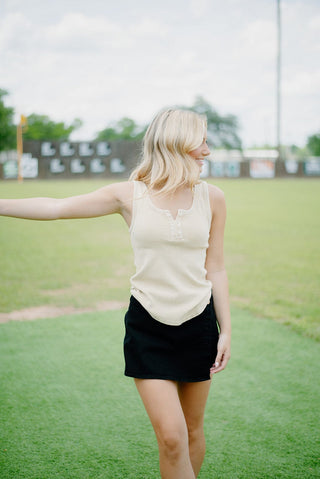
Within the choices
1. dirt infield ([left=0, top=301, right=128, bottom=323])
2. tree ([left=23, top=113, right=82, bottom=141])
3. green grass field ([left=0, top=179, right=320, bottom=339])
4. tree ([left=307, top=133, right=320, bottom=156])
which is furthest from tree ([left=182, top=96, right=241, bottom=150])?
dirt infield ([left=0, top=301, right=128, bottom=323])

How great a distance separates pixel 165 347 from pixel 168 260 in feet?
1.16

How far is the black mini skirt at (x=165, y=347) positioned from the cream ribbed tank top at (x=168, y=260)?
0.05 meters

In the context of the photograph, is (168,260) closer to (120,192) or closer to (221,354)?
(120,192)

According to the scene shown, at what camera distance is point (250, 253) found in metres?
9.90

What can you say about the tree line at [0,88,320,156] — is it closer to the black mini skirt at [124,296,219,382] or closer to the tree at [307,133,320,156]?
the tree at [307,133,320,156]

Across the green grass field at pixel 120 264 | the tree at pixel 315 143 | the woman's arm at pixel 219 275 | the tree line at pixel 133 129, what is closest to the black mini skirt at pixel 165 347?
the woman's arm at pixel 219 275

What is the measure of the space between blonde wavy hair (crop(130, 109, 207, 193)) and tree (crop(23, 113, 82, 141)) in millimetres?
67869

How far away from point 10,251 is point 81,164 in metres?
29.5

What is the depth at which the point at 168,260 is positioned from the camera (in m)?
1.89

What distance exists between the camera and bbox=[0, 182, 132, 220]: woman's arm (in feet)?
6.61

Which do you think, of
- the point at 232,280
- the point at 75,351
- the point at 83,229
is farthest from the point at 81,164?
the point at 75,351

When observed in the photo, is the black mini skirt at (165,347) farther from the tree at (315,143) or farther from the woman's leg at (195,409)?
the tree at (315,143)

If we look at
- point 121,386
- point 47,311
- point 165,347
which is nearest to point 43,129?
point 47,311

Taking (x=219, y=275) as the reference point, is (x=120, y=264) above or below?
below
